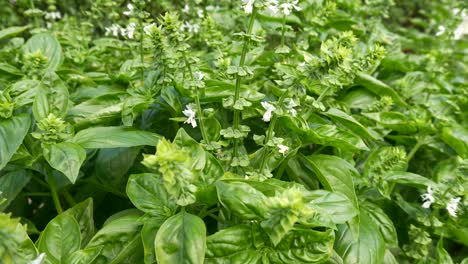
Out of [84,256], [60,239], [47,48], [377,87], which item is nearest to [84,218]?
[60,239]

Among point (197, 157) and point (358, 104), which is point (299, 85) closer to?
point (197, 157)

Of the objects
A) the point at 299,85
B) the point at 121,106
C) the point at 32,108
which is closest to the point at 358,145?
the point at 299,85

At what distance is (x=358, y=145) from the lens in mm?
1455

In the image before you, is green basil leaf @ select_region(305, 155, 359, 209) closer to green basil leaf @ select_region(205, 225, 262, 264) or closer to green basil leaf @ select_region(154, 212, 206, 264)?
green basil leaf @ select_region(205, 225, 262, 264)

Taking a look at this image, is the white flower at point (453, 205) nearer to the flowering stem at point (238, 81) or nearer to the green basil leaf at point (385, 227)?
the green basil leaf at point (385, 227)

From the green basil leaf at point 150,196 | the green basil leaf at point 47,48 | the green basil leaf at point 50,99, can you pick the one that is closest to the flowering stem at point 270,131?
the green basil leaf at point 150,196

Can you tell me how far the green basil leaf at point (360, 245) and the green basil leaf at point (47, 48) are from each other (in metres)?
1.19

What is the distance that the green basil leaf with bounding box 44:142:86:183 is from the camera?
119 cm

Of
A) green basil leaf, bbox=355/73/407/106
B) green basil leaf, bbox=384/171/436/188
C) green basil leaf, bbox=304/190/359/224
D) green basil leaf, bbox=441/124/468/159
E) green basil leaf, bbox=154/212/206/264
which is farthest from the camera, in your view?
green basil leaf, bbox=355/73/407/106

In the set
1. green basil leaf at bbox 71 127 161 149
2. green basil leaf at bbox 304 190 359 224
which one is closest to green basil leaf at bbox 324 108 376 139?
green basil leaf at bbox 304 190 359 224

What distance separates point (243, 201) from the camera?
3.60 feet

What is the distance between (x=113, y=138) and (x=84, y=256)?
34cm

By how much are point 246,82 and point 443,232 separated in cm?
87

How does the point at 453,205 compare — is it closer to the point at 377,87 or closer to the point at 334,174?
the point at 334,174
